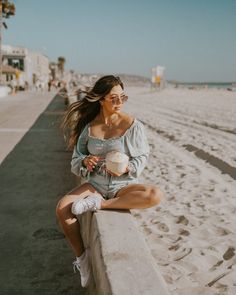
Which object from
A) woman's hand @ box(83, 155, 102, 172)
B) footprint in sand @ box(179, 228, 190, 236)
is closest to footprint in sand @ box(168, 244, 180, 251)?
footprint in sand @ box(179, 228, 190, 236)

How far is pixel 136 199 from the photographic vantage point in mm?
3416

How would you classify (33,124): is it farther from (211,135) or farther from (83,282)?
(83,282)

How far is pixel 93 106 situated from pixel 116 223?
4.05 ft

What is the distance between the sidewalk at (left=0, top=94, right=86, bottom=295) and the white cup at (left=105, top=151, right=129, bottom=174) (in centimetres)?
102

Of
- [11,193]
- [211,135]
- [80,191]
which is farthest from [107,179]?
[211,135]

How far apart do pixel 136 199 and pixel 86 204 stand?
40 cm

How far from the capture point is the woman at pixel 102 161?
3.40m

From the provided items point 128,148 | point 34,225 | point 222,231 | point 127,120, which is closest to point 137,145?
point 128,148

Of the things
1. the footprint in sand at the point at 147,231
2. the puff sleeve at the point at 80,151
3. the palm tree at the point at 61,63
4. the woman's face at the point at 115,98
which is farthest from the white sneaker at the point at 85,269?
the palm tree at the point at 61,63

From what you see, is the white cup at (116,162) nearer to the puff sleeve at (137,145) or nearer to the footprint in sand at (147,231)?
the puff sleeve at (137,145)

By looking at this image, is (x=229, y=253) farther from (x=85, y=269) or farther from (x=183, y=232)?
(x=85, y=269)

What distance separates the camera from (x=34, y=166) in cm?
838

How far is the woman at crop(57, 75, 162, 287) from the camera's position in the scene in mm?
3402

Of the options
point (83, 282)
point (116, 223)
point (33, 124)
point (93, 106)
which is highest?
point (93, 106)
